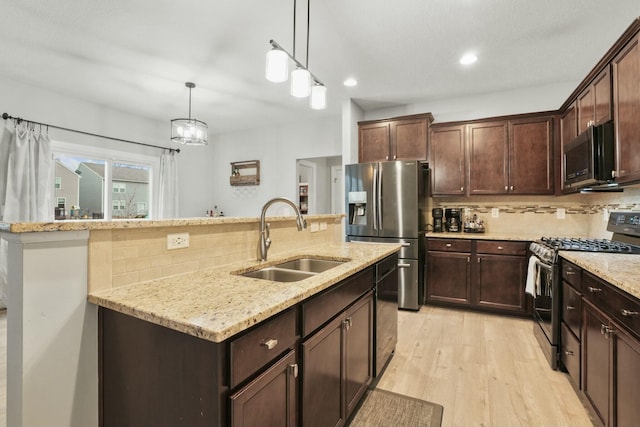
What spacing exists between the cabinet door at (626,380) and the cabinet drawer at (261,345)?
136 cm

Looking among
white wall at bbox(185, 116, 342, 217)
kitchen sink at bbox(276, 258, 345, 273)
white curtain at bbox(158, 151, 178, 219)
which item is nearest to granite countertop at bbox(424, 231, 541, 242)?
kitchen sink at bbox(276, 258, 345, 273)

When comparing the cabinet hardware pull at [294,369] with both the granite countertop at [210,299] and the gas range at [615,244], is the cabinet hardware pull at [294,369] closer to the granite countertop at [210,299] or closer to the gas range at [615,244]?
the granite countertop at [210,299]

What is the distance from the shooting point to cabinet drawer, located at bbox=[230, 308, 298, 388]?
2.88 feet

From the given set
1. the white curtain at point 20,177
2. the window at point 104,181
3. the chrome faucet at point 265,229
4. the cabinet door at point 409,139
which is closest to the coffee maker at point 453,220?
the cabinet door at point 409,139

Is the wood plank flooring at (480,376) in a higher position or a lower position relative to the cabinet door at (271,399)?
lower

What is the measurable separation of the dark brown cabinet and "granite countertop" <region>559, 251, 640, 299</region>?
3.90 feet

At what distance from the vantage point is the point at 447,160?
381 cm

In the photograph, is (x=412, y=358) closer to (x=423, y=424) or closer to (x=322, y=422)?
(x=423, y=424)

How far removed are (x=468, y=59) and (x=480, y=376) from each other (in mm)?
2827

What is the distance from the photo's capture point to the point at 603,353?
152cm

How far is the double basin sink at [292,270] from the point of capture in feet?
5.85

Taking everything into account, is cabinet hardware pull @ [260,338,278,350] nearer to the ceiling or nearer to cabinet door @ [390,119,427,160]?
the ceiling

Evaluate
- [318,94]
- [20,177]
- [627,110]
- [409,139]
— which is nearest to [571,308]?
[627,110]

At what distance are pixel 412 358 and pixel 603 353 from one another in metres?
1.25
